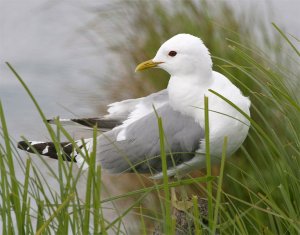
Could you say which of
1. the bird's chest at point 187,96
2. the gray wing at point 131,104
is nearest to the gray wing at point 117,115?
the gray wing at point 131,104

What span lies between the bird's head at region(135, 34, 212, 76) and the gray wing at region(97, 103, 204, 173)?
0.60 ft

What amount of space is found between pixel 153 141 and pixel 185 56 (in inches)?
15.6

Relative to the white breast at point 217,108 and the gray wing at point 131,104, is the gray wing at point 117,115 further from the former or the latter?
the white breast at point 217,108

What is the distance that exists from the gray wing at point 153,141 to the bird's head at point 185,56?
18 cm

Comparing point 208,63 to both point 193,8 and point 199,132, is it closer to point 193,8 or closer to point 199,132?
point 199,132

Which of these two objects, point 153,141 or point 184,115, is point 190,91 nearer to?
point 184,115

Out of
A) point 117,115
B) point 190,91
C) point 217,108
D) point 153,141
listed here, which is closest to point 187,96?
point 190,91

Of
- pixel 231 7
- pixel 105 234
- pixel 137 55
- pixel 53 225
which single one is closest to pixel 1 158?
pixel 53 225

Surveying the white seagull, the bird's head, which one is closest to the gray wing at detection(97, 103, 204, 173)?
the white seagull

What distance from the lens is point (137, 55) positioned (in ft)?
12.7

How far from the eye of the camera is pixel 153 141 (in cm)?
307

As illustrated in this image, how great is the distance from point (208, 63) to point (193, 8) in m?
1.07

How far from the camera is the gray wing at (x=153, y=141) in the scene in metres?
2.98

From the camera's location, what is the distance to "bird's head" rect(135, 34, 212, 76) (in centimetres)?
295
